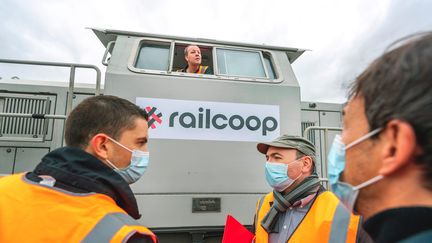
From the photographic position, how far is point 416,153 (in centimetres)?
70

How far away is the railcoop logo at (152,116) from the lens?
263 centimetres

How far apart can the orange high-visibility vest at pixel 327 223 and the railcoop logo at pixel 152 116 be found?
4.91 feet

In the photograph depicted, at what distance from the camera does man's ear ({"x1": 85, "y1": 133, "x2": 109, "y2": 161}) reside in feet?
4.48

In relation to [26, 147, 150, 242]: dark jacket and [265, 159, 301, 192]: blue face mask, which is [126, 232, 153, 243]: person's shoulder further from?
[265, 159, 301, 192]: blue face mask

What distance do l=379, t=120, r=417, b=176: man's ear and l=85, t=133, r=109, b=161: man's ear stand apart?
117 centimetres

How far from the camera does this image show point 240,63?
3.30 meters

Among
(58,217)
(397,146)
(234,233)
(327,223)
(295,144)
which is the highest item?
(295,144)

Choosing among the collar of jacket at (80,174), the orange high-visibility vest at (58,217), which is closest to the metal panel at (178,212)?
the collar of jacket at (80,174)

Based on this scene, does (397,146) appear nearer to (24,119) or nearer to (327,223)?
(327,223)

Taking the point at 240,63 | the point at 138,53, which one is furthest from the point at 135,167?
the point at 240,63

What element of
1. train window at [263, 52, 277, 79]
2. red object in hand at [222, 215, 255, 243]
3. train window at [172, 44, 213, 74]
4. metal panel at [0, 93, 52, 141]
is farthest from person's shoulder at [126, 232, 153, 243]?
metal panel at [0, 93, 52, 141]

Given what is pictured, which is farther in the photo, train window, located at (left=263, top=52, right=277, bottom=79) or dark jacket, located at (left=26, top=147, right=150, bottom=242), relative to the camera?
train window, located at (left=263, top=52, right=277, bottom=79)

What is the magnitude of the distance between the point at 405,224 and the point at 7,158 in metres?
3.78

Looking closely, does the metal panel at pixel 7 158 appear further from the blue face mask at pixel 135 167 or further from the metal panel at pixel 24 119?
the blue face mask at pixel 135 167
